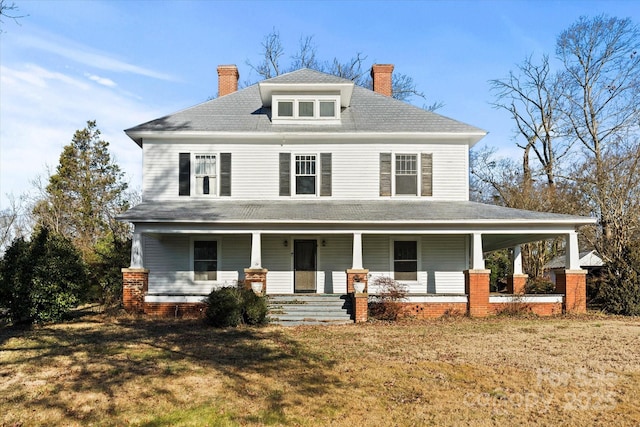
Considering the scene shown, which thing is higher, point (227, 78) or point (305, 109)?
point (227, 78)

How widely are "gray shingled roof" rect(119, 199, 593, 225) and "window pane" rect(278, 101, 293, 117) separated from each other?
3.27 metres

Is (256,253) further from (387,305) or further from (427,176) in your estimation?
(427,176)

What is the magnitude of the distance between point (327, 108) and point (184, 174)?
5559 mm

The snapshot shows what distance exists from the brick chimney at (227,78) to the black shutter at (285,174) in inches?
222

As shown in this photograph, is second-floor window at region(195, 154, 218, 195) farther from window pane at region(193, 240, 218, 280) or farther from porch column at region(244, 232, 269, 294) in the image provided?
porch column at region(244, 232, 269, 294)

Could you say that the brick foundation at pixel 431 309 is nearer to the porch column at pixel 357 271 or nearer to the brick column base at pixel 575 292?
the porch column at pixel 357 271

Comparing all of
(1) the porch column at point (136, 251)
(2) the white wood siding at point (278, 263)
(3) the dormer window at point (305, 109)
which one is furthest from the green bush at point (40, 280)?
(3) the dormer window at point (305, 109)

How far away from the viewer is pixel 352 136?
58.3 feet

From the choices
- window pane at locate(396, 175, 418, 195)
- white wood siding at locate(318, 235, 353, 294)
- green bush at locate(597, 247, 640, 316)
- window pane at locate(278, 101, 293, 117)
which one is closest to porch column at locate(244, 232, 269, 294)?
white wood siding at locate(318, 235, 353, 294)

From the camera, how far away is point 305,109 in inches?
731

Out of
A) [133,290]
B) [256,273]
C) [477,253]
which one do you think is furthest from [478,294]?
[133,290]

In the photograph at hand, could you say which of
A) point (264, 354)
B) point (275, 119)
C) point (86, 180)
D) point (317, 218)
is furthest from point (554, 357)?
point (86, 180)

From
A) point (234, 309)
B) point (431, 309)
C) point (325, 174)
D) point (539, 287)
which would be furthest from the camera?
point (539, 287)

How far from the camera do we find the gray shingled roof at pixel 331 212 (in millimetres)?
15422
